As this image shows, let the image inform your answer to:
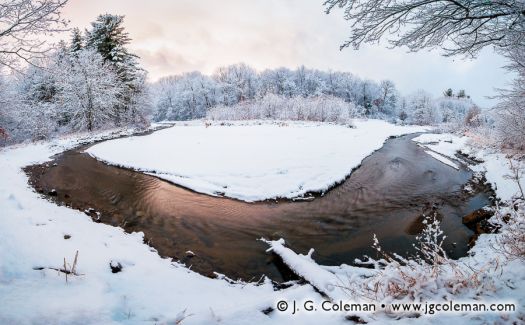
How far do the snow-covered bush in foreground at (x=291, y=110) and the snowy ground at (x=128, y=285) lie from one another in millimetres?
26542

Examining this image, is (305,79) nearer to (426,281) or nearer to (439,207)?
(439,207)

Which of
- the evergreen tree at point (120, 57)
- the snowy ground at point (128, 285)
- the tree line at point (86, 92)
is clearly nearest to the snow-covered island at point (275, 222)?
the snowy ground at point (128, 285)

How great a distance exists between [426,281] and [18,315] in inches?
154

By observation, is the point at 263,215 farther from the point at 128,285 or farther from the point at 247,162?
the point at 128,285

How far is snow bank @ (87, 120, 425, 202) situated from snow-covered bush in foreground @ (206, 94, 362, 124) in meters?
13.9

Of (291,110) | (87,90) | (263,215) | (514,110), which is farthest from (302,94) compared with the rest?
(263,215)

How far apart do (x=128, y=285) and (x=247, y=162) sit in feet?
28.5

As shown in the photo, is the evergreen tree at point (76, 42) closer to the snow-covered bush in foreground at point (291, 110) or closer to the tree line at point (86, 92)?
the tree line at point (86, 92)

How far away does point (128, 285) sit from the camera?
373cm

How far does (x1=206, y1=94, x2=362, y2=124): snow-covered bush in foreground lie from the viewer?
31922 millimetres

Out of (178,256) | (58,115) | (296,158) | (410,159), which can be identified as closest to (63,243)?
(178,256)

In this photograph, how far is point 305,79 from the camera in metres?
82.8

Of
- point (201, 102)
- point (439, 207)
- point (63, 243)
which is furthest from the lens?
point (201, 102)

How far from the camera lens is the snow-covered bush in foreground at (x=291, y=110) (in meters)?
31.9
